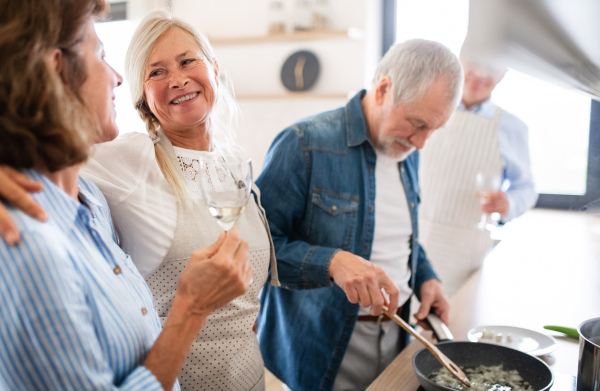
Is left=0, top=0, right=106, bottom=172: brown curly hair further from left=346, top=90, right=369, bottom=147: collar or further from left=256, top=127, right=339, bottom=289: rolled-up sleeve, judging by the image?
left=346, top=90, right=369, bottom=147: collar

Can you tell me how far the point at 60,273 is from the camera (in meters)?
0.64

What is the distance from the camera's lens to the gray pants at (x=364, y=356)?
1573mm

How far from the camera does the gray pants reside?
→ 1.57 m

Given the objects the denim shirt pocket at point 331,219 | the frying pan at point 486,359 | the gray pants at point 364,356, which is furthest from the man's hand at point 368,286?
the gray pants at point 364,356

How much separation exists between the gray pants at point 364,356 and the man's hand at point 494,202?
89 centimetres

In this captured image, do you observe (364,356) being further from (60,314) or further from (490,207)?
(60,314)

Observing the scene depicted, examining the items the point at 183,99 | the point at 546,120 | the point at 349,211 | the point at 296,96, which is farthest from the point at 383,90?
the point at 546,120

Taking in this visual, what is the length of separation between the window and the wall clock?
683 millimetres

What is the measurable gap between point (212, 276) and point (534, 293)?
141cm

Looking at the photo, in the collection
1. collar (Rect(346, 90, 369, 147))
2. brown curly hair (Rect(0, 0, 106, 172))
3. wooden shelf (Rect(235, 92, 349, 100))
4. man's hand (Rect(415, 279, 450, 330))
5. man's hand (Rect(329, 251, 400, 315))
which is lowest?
man's hand (Rect(415, 279, 450, 330))

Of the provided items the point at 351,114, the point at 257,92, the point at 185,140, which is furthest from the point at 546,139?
the point at 185,140

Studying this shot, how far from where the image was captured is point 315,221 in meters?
1.51

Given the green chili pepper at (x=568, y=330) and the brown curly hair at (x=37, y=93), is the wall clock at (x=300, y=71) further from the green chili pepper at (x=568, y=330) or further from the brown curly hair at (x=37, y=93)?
the brown curly hair at (x=37, y=93)

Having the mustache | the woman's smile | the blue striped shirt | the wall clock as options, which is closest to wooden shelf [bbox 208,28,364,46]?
the wall clock
